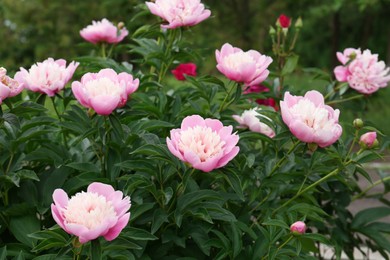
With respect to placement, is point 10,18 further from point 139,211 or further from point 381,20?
point 139,211

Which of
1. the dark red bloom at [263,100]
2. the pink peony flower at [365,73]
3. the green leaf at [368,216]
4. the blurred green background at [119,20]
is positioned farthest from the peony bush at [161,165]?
the blurred green background at [119,20]

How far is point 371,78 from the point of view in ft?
6.91

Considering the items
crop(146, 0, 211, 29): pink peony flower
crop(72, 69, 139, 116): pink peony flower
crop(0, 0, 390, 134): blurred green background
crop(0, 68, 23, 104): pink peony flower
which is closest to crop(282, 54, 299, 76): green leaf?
crop(146, 0, 211, 29): pink peony flower

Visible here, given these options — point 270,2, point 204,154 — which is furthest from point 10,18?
point 204,154

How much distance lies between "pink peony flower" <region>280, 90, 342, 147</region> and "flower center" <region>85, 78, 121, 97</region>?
1.22 ft

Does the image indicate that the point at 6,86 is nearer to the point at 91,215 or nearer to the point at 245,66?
the point at 91,215

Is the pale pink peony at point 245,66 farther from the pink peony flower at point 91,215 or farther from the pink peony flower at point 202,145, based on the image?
the pink peony flower at point 91,215

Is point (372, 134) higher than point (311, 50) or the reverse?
higher

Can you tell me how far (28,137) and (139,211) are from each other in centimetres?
36

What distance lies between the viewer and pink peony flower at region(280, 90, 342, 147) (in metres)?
1.42

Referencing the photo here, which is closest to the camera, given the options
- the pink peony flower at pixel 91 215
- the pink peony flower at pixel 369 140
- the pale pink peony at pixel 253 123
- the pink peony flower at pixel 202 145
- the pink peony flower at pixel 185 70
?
the pink peony flower at pixel 91 215

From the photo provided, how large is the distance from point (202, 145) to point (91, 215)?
29cm

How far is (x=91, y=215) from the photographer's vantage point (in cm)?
113

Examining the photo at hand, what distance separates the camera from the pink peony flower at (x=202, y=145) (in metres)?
1.28
